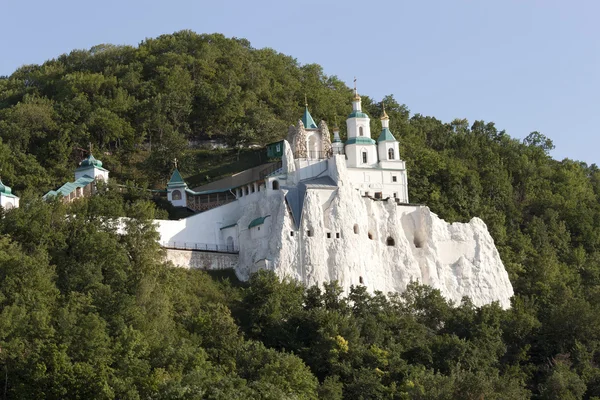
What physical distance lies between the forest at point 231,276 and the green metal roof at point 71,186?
1475 millimetres

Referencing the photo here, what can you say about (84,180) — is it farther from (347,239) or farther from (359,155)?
(347,239)

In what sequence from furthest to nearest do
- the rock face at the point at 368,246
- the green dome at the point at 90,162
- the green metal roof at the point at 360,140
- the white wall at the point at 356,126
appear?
the green dome at the point at 90,162 < the white wall at the point at 356,126 < the green metal roof at the point at 360,140 < the rock face at the point at 368,246

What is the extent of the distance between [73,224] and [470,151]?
32.0 metres

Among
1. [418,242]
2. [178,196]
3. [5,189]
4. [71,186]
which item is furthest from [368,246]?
[5,189]

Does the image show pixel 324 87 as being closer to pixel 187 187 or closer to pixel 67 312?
pixel 187 187

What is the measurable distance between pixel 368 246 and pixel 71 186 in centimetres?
1471

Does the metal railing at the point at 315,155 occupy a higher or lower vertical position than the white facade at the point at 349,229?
higher

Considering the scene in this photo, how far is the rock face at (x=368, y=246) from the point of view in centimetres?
5803

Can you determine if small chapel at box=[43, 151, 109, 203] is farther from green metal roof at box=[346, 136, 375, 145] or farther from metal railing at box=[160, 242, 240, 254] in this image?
green metal roof at box=[346, 136, 375, 145]

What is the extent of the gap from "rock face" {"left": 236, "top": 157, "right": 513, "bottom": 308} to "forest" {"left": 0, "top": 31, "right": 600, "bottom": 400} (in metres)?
1.19

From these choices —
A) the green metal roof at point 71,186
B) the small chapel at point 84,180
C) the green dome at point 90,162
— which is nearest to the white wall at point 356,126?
the small chapel at point 84,180

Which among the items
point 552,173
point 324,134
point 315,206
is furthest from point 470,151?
point 315,206

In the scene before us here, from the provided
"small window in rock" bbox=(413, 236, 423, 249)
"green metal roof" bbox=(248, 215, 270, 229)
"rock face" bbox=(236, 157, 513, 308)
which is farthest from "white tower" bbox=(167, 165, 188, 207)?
"small window in rock" bbox=(413, 236, 423, 249)

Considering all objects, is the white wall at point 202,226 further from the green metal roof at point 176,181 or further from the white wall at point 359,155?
the white wall at point 359,155
